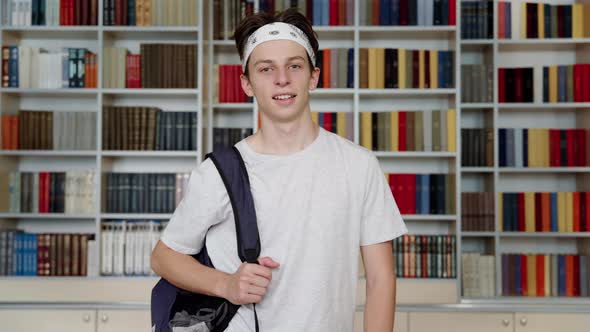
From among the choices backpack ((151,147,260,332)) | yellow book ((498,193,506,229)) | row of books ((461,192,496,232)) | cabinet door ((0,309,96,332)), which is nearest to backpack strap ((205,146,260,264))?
backpack ((151,147,260,332))

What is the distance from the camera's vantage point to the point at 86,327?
4129 mm

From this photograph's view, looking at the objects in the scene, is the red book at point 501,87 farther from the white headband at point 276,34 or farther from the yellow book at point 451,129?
the white headband at point 276,34

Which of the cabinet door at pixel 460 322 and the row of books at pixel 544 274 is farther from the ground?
the row of books at pixel 544 274

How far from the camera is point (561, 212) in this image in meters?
4.62

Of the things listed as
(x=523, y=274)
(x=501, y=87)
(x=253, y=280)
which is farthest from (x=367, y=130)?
(x=253, y=280)

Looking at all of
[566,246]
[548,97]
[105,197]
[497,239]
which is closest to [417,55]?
[548,97]

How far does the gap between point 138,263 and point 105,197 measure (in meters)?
0.43

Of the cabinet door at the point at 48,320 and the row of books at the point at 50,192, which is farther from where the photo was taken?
the row of books at the point at 50,192

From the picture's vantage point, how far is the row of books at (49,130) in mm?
4430

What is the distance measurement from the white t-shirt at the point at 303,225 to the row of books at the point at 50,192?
2.83 metres

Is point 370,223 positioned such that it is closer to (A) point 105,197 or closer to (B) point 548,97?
(A) point 105,197

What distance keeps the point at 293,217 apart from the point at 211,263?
226mm

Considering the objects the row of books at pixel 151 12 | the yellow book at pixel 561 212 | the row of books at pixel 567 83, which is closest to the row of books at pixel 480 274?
the yellow book at pixel 561 212

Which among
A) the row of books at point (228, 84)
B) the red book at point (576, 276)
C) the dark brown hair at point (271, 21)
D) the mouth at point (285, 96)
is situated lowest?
the red book at point (576, 276)
